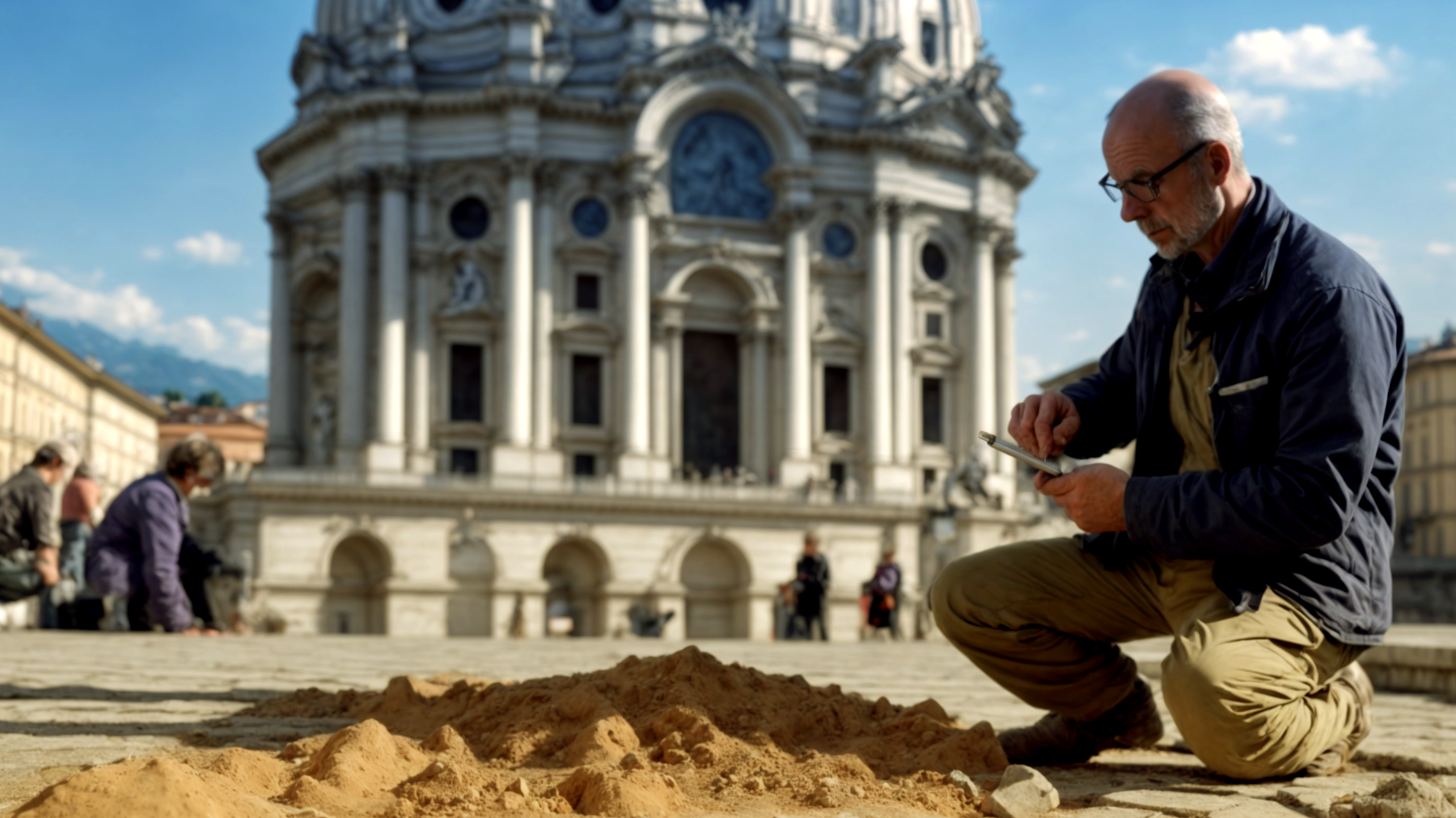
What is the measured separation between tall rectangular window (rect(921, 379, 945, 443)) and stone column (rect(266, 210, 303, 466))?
19.8 metres

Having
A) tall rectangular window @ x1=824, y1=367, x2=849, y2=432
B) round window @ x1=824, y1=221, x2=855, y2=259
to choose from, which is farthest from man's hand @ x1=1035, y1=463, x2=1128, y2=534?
round window @ x1=824, y1=221, x2=855, y2=259

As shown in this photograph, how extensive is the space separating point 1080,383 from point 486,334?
128 feet

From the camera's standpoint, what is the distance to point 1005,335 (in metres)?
48.4

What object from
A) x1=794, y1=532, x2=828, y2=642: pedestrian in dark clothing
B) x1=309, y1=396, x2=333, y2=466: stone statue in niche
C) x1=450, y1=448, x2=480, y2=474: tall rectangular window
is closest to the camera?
x1=794, y1=532, x2=828, y2=642: pedestrian in dark clothing

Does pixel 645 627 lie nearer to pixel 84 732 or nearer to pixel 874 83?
pixel 874 83

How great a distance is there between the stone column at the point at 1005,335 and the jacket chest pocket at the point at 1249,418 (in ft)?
144

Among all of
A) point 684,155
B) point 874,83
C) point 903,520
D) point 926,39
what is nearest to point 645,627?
point 903,520

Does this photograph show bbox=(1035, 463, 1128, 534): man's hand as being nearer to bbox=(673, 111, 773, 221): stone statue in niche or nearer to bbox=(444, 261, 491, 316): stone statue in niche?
bbox=(444, 261, 491, 316): stone statue in niche

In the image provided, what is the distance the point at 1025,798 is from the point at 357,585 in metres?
36.6

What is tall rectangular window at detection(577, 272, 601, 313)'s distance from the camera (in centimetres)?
4388

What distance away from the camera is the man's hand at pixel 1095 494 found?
4066 millimetres

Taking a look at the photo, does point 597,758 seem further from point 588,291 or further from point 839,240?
point 839,240

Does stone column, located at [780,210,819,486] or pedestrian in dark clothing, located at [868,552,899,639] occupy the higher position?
stone column, located at [780,210,819,486]

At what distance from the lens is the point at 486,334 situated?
141ft
